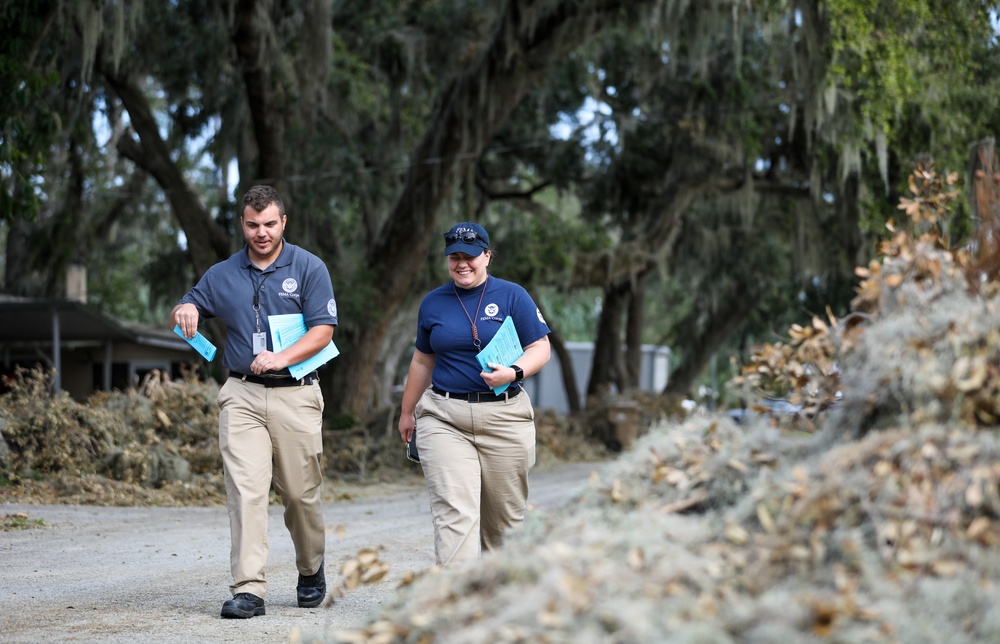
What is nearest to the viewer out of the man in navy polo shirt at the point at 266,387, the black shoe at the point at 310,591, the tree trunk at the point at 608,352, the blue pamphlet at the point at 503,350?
the blue pamphlet at the point at 503,350

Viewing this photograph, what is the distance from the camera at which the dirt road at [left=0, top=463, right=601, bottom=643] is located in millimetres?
5109

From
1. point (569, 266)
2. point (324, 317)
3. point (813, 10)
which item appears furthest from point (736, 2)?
point (324, 317)

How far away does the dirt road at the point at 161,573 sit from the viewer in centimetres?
511

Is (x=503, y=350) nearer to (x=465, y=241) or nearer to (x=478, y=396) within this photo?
(x=478, y=396)

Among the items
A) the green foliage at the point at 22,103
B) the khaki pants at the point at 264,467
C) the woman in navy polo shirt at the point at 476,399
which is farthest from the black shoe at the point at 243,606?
the green foliage at the point at 22,103

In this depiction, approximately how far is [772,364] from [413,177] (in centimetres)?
1296

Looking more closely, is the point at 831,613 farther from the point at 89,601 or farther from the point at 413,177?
the point at 413,177

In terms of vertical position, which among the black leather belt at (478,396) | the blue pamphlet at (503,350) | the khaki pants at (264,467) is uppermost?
the blue pamphlet at (503,350)

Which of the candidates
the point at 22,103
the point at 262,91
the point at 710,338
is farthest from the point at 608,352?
the point at 22,103

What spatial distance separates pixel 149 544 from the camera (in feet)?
26.9

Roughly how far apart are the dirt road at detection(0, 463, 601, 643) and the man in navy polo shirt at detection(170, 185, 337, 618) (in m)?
0.37

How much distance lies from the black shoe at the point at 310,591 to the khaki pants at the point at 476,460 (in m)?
0.81

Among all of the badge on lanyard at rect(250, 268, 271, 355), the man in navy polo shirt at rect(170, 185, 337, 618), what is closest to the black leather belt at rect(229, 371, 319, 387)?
the man in navy polo shirt at rect(170, 185, 337, 618)

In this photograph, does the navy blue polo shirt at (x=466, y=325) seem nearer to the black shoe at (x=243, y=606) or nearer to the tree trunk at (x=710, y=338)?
the black shoe at (x=243, y=606)
